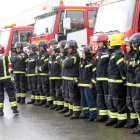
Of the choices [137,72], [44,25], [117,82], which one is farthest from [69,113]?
[44,25]

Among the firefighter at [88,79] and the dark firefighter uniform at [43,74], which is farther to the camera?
the dark firefighter uniform at [43,74]

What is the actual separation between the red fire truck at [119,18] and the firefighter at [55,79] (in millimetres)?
1155

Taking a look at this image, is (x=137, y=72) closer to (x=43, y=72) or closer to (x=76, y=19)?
(x=43, y=72)

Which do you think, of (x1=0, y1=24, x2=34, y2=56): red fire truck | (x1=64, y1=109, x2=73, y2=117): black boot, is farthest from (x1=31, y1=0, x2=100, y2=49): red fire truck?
(x1=64, y1=109, x2=73, y2=117): black boot

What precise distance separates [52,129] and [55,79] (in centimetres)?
281

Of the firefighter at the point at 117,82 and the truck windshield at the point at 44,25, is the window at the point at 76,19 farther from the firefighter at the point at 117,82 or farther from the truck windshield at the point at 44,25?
the firefighter at the point at 117,82

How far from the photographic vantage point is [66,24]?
11.2m

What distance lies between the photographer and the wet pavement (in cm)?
620

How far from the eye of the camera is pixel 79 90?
27.5ft

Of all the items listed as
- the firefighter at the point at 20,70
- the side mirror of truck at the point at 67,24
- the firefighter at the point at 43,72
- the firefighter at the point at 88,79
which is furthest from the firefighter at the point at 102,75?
the firefighter at the point at 20,70

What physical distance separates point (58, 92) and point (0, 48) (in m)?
2.09

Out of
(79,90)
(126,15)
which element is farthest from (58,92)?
(126,15)

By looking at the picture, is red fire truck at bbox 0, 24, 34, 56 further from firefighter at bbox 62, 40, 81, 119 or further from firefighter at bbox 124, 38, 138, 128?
firefighter at bbox 124, 38, 138, 128

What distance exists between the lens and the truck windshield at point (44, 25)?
12.0 metres
